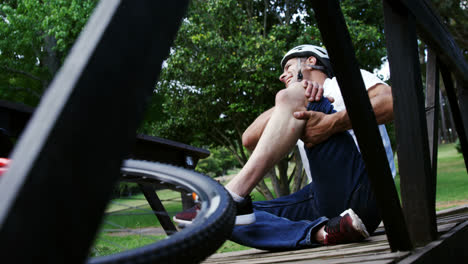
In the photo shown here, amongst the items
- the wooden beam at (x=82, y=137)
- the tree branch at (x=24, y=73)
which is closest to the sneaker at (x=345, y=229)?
the wooden beam at (x=82, y=137)

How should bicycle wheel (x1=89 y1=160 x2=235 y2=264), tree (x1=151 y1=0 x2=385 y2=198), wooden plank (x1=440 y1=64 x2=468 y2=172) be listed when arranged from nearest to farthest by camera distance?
bicycle wheel (x1=89 y1=160 x2=235 y2=264), wooden plank (x1=440 y1=64 x2=468 y2=172), tree (x1=151 y1=0 x2=385 y2=198)

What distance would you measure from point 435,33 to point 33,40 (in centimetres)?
1258

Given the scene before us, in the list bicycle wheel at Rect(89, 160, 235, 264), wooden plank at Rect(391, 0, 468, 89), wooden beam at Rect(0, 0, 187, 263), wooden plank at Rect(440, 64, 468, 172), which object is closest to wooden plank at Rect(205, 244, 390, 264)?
bicycle wheel at Rect(89, 160, 235, 264)

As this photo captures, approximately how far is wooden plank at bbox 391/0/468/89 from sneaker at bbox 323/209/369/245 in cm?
81

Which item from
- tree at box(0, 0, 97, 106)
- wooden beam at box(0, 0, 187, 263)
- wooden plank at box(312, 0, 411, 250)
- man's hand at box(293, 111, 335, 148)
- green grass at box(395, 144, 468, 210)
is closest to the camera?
wooden beam at box(0, 0, 187, 263)

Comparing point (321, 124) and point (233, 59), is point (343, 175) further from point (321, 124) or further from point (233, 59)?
point (233, 59)

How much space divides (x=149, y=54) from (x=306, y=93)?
146 centimetres

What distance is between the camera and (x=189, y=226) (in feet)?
2.16

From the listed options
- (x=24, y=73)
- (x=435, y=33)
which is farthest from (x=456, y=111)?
(x=24, y=73)

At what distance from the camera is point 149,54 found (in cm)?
48

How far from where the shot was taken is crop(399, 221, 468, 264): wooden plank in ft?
4.65

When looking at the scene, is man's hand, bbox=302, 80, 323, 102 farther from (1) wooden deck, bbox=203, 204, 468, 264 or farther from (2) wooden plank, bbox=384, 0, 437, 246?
(1) wooden deck, bbox=203, 204, 468, 264

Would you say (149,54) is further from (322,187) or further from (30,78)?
(30,78)

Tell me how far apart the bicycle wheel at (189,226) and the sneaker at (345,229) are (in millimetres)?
885
